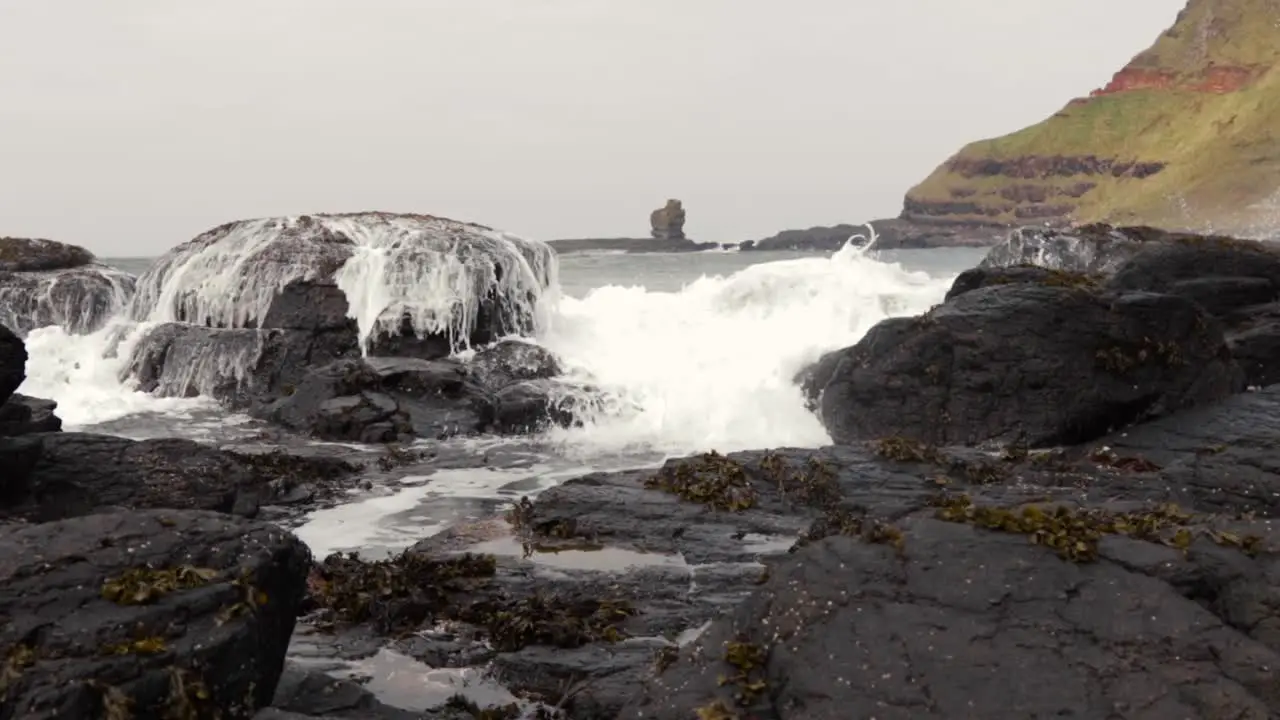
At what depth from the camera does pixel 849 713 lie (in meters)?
5.66

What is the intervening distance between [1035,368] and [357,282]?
704 inches

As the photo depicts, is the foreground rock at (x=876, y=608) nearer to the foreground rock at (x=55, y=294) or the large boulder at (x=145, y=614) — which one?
the large boulder at (x=145, y=614)

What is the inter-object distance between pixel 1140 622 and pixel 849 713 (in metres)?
2.01

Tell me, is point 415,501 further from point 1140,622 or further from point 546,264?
point 546,264

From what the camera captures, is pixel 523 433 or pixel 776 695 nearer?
pixel 776 695

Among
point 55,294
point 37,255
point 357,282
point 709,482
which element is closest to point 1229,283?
point 709,482

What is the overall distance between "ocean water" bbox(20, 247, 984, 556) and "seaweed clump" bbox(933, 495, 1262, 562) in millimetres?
7787

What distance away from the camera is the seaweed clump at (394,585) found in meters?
9.58

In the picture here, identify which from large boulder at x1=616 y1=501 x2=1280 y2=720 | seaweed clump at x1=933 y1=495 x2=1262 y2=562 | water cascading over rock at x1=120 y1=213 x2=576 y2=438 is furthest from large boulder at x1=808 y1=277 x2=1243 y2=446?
water cascading over rock at x1=120 y1=213 x2=576 y2=438

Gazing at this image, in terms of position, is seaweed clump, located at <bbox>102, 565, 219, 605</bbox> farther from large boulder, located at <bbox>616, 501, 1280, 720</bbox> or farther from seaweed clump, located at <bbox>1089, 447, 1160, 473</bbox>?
seaweed clump, located at <bbox>1089, 447, 1160, 473</bbox>

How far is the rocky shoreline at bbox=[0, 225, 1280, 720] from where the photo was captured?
235 inches

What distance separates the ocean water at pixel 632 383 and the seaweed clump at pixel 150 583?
5594mm

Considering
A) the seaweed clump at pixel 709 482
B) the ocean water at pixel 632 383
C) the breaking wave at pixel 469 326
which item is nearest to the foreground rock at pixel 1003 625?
the seaweed clump at pixel 709 482

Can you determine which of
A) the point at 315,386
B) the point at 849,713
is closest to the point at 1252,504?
the point at 849,713
